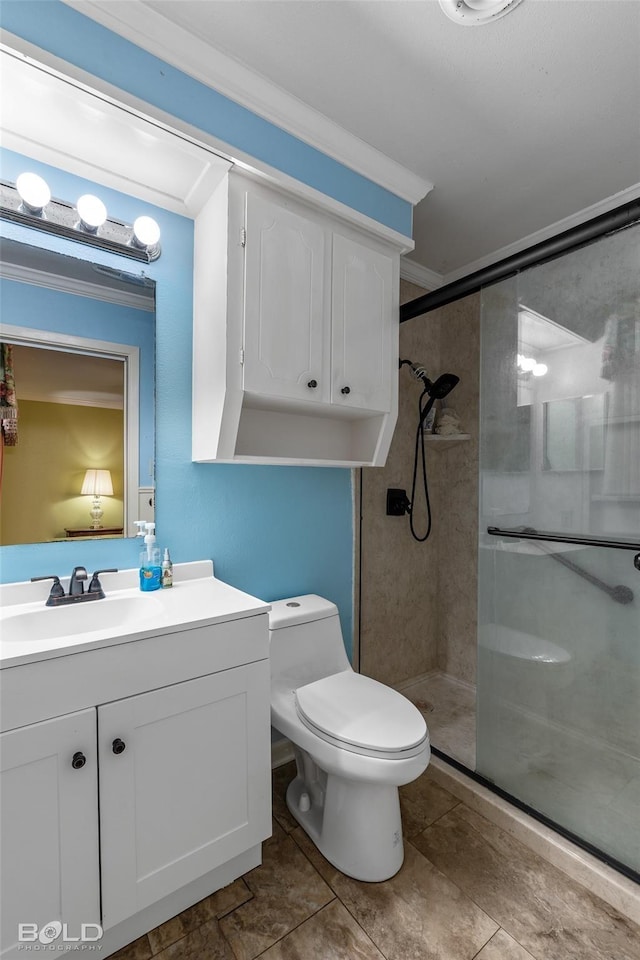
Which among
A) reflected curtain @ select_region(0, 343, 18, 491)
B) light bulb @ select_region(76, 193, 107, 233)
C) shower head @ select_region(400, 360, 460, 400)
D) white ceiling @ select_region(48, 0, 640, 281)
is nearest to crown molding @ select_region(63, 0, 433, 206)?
white ceiling @ select_region(48, 0, 640, 281)

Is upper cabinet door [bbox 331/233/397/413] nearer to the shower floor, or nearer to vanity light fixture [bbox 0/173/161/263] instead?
vanity light fixture [bbox 0/173/161/263]

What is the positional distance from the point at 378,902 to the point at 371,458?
1448 millimetres

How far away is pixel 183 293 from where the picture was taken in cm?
161

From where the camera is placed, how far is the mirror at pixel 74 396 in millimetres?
1322

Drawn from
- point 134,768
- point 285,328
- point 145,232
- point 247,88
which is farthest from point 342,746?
point 247,88

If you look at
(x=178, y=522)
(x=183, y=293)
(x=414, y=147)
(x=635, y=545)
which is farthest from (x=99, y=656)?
(x=414, y=147)

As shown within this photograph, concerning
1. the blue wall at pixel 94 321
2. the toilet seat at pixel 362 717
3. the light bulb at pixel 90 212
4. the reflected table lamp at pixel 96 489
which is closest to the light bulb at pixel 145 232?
the light bulb at pixel 90 212

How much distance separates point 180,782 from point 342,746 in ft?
1.47

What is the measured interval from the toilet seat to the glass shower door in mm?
502

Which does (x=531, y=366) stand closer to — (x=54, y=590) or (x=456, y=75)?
(x=456, y=75)

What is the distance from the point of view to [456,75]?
4.40ft

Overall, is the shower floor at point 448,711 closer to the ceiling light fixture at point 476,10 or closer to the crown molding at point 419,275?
the crown molding at point 419,275

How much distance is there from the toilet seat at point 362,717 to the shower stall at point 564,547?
50cm

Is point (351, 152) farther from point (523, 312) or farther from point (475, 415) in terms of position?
point (475, 415)
